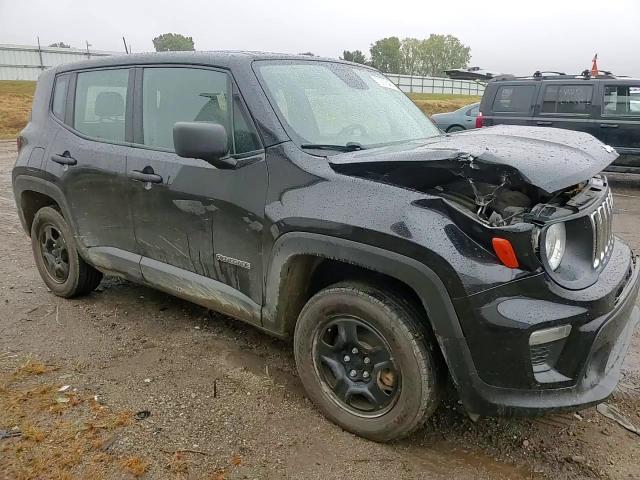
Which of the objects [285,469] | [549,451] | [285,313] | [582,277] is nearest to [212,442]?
[285,469]

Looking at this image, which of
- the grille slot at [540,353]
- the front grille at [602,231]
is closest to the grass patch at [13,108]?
the front grille at [602,231]

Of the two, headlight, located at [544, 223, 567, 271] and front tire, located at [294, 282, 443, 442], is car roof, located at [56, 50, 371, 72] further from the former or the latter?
headlight, located at [544, 223, 567, 271]

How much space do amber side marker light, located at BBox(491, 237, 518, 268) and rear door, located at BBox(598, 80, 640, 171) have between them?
8688 mm

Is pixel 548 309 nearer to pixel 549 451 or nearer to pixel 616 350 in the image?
pixel 616 350

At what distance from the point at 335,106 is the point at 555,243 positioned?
1.56 m

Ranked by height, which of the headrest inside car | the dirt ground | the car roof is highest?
the car roof

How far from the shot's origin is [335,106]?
10.9 ft

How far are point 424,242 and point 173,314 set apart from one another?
2612 mm

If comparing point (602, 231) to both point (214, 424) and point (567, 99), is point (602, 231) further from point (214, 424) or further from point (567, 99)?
point (567, 99)

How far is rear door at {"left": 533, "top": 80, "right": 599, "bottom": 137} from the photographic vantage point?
9961mm

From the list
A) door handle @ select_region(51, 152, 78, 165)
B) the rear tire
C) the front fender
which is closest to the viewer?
the front fender

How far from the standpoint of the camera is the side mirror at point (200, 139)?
2.79 metres

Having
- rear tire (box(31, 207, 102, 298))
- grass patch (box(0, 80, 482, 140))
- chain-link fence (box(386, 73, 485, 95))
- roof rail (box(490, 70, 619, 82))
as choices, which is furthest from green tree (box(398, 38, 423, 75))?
rear tire (box(31, 207, 102, 298))

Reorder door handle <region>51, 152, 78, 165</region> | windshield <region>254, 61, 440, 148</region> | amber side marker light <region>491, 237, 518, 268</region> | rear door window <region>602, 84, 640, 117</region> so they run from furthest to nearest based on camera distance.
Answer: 1. rear door window <region>602, 84, 640, 117</region>
2. door handle <region>51, 152, 78, 165</region>
3. windshield <region>254, 61, 440, 148</region>
4. amber side marker light <region>491, 237, 518, 268</region>
